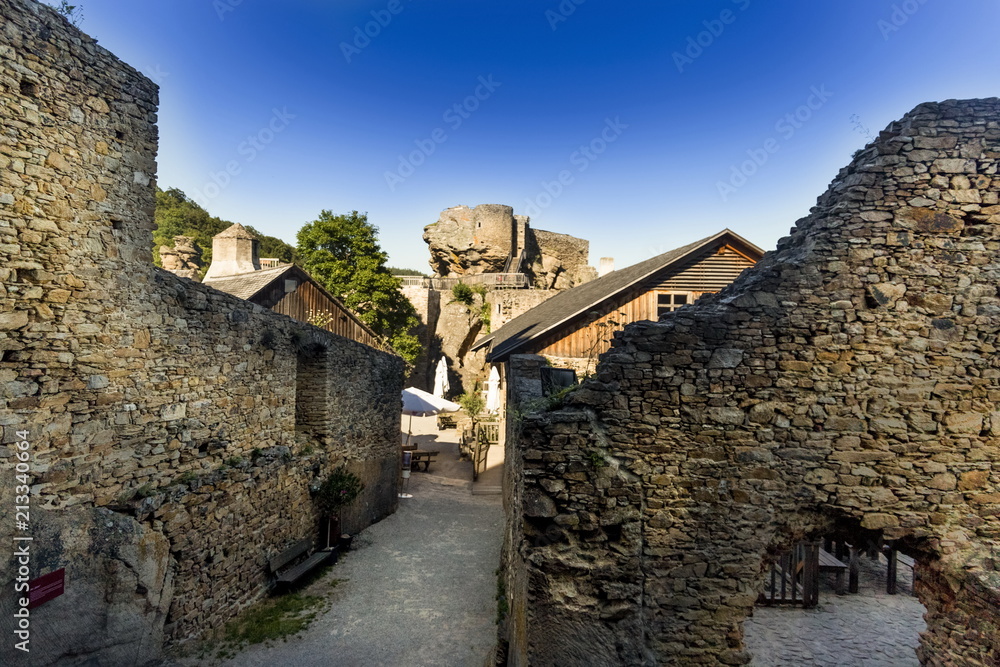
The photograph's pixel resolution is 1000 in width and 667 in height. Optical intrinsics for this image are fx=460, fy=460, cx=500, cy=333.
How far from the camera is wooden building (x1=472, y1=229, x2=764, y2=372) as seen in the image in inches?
535

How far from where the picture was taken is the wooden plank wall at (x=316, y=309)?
14820mm

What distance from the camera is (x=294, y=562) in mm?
8289

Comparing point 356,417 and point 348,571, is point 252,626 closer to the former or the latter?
point 348,571

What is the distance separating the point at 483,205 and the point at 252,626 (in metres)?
35.1

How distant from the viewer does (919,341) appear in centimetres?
448

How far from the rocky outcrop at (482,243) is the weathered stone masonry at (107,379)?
31353 millimetres

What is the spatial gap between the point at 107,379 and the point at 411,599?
561cm

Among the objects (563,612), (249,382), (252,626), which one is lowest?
(252,626)

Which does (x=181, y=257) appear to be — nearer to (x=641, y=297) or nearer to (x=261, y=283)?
(x=261, y=283)

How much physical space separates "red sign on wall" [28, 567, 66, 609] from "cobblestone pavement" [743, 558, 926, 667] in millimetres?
8512

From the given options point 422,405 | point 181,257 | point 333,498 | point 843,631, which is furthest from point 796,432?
point 181,257

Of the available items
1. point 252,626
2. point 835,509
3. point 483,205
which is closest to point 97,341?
point 252,626

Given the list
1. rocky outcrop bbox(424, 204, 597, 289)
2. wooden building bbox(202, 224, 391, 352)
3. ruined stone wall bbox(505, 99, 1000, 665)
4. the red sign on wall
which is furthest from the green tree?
ruined stone wall bbox(505, 99, 1000, 665)

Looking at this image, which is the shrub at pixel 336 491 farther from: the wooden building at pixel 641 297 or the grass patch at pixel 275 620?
the wooden building at pixel 641 297
